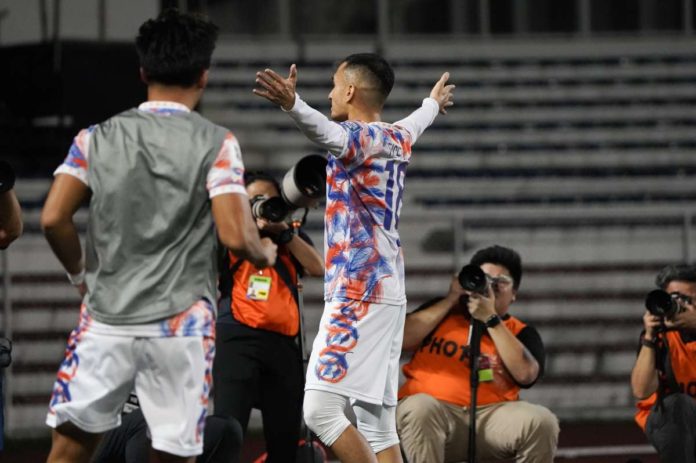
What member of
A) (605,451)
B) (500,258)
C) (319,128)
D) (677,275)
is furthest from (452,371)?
(605,451)

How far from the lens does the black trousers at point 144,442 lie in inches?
157

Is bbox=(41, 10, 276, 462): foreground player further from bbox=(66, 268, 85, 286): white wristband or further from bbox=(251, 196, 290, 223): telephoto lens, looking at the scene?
bbox=(251, 196, 290, 223): telephoto lens

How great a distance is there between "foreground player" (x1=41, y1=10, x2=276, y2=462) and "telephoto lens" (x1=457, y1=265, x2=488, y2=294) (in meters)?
2.07

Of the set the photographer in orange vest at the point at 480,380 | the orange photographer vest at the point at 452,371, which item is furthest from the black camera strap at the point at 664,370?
the orange photographer vest at the point at 452,371

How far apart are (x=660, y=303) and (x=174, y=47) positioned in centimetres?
271

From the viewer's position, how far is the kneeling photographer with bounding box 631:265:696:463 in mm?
5227

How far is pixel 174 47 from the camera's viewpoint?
3273mm

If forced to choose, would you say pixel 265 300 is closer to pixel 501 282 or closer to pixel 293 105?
pixel 501 282

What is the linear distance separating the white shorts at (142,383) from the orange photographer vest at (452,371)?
2313 millimetres

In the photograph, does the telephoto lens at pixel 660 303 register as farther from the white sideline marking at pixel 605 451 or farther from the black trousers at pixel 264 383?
the white sideline marking at pixel 605 451

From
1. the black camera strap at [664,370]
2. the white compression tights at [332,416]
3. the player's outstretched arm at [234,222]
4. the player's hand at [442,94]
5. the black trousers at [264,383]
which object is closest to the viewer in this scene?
the player's outstretched arm at [234,222]

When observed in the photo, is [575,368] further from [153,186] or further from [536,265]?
[153,186]

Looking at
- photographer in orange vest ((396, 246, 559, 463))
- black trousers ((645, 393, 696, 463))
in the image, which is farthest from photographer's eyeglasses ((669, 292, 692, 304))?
photographer in orange vest ((396, 246, 559, 463))

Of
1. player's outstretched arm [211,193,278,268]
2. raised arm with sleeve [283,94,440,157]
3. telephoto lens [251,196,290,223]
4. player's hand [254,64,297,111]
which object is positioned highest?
player's hand [254,64,297,111]
